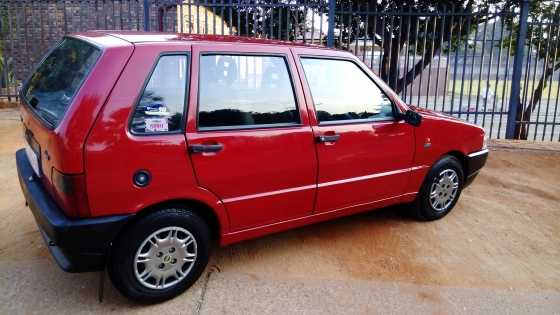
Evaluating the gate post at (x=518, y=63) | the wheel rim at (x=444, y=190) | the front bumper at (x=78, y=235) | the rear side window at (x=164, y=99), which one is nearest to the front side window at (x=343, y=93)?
the wheel rim at (x=444, y=190)

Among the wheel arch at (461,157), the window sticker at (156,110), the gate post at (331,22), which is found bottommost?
the wheel arch at (461,157)

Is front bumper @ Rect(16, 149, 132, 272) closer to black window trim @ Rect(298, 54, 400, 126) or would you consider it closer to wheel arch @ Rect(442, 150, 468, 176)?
black window trim @ Rect(298, 54, 400, 126)

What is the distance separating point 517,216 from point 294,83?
3013 millimetres

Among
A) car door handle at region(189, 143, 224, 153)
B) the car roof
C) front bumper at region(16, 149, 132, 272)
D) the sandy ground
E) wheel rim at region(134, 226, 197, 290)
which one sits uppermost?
the car roof

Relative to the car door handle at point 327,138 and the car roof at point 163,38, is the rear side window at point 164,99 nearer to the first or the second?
the car roof at point 163,38

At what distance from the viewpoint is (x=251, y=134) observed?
3217mm

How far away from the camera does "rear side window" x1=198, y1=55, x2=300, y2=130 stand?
3.09 m

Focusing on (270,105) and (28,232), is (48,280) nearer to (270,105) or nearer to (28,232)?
(28,232)

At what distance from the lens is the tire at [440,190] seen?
4.42 metres

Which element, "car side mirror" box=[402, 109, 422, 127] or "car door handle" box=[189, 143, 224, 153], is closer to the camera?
"car door handle" box=[189, 143, 224, 153]

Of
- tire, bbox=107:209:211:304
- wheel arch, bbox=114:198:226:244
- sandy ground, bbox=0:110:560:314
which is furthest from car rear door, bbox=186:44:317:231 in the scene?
sandy ground, bbox=0:110:560:314

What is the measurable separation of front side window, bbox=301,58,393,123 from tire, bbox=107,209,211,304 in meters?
1.29

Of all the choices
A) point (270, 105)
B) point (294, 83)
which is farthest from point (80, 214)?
point (294, 83)

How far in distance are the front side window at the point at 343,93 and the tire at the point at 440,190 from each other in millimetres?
831
